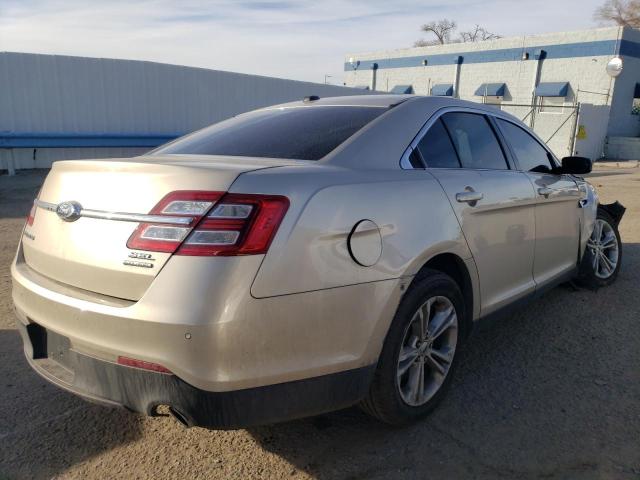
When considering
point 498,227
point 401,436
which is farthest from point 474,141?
point 401,436

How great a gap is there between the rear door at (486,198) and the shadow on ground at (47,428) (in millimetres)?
1995

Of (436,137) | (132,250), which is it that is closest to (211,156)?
(132,250)

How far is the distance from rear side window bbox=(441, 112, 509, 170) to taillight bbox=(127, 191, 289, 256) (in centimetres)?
157

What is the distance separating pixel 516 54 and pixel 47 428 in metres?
30.6

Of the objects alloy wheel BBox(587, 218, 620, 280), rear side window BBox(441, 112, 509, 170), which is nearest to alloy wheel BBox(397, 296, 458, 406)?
rear side window BBox(441, 112, 509, 170)

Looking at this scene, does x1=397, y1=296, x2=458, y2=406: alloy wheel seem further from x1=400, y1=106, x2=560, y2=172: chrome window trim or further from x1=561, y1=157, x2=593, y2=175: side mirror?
x1=561, y1=157, x2=593, y2=175: side mirror

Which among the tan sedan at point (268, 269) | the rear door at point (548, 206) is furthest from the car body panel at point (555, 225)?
the tan sedan at point (268, 269)

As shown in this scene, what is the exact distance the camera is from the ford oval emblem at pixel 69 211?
2.29 metres

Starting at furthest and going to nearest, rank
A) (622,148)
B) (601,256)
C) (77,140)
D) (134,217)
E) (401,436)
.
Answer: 1. (622,148)
2. (77,140)
3. (601,256)
4. (401,436)
5. (134,217)

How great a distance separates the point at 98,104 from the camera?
1324 cm

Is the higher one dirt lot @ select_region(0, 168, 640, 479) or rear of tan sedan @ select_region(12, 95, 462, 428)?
rear of tan sedan @ select_region(12, 95, 462, 428)

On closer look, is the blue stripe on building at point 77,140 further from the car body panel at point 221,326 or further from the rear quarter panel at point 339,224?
the rear quarter panel at point 339,224

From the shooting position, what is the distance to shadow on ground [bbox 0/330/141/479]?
8.18 feet

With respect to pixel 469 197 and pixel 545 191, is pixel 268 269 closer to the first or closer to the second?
pixel 469 197
